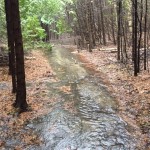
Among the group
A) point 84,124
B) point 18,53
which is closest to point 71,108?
point 84,124

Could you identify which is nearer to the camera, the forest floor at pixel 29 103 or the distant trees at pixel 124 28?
the forest floor at pixel 29 103

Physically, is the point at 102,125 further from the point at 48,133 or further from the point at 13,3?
the point at 13,3

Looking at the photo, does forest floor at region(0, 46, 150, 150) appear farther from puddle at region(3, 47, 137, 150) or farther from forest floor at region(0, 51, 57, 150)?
puddle at region(3, 47, 137, 150)

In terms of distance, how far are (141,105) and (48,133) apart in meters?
4.32

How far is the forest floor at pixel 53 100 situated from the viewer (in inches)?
393

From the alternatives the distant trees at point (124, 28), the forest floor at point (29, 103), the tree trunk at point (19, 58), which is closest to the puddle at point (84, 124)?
the forest floor at point (29, 103)

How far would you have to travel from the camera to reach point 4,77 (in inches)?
695

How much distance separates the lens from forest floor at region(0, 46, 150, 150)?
32.8 feet

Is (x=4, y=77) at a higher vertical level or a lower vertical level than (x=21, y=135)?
higher

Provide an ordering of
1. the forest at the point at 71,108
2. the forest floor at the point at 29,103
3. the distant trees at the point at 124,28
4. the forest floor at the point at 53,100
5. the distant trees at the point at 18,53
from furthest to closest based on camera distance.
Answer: the distant trees at the point at 124,28, the distant trees at the point at 18,53, the forest floor at the point at 53,100, the forest floor at the point at 29,103, the forest at the point at 71,108

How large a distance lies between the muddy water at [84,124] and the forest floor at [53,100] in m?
0.39

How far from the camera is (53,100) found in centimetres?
1302

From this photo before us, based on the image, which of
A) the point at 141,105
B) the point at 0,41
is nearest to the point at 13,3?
the point at 141,105

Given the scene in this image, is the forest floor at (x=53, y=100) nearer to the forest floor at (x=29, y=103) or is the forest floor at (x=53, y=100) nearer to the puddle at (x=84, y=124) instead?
the forest floor at (x=29, y=103)
